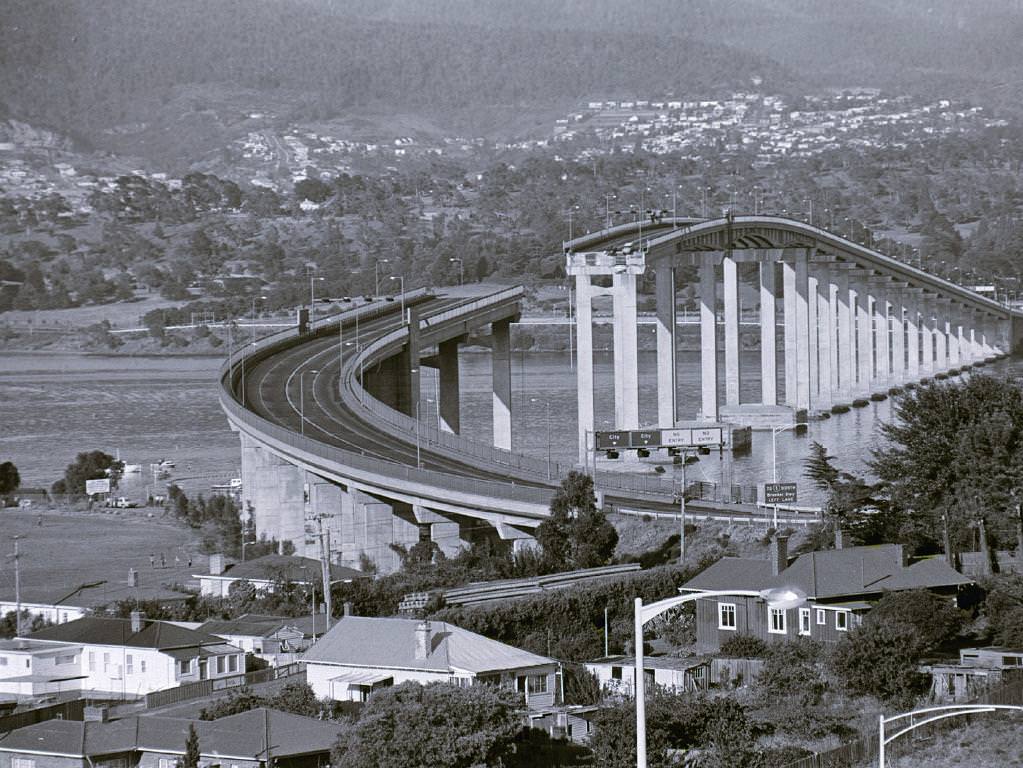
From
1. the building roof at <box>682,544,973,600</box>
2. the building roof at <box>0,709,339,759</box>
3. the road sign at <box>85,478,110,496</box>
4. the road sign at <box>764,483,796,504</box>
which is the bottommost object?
the building roof at <box>0,709,339,759</box>

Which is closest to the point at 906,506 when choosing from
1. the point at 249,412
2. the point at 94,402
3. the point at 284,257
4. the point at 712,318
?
the point at 249,412

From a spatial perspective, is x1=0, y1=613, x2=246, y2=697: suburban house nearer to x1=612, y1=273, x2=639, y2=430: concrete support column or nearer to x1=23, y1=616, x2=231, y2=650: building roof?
x1=23, y1=616, x2=231, y2=650: building roof

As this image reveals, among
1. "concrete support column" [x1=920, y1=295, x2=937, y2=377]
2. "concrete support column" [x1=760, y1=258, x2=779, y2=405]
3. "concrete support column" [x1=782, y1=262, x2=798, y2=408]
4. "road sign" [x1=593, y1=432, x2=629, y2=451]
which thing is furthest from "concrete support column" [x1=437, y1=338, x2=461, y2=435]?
"concrete support column" [x1=920, y1=295, x2=937, y2=377]

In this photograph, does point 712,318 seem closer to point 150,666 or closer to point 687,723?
point 150,666

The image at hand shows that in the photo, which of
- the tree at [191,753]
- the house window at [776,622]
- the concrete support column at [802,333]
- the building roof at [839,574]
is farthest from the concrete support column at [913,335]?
the tree at [191,753]

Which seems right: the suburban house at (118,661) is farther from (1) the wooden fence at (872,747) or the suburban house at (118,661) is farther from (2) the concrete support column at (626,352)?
(2) the concrete support column at (626,352)

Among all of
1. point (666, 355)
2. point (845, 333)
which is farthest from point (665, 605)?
point (845, 333)
